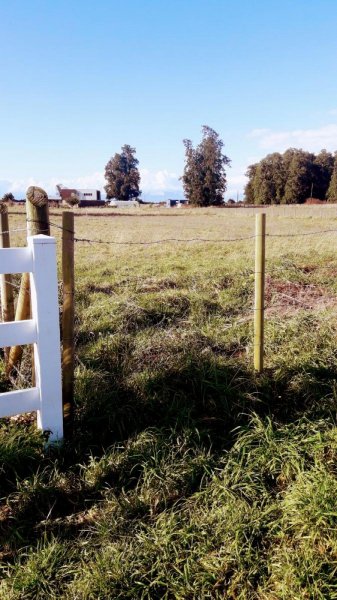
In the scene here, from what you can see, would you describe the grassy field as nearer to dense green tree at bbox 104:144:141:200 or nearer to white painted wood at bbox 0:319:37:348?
white painted wood at bbox 0:319:37:348

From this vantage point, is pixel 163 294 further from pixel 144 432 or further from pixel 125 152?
pixel 125 152

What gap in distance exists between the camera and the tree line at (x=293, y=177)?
73.9m

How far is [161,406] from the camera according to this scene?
379 cm

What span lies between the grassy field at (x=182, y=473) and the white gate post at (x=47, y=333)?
19 cm

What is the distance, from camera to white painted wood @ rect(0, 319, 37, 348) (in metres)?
3.07

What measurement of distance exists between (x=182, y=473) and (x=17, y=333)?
1461mm

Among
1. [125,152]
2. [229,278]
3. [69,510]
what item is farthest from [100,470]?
[125,152]

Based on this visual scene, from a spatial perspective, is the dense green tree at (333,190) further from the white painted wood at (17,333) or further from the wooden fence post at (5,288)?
the white painted wood at (17,333)

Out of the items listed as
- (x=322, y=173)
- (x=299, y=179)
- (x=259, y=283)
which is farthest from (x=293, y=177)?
(x=259, y=283)

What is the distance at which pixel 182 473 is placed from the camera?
3004mm

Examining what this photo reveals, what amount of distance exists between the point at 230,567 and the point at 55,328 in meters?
1.84

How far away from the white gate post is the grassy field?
19 centimetres

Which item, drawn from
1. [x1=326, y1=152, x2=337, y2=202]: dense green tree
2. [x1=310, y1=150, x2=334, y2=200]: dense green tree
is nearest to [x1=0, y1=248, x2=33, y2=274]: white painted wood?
[x1=326, y1=152, x2=337, y2=202]: dense green tree

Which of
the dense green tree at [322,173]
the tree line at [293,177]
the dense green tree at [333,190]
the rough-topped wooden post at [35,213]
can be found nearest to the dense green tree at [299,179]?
the tree line at [293,177]
